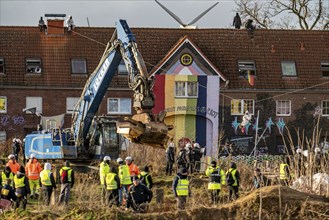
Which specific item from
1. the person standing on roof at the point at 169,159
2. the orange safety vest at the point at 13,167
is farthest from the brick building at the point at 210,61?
the orange safety vest at the point at 13,167

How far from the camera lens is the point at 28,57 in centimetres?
6738

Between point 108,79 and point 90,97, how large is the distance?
1.44 meters

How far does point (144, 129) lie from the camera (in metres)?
32.1

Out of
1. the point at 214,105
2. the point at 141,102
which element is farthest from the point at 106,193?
the point at 214,105

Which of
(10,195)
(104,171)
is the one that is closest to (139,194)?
(10,195)

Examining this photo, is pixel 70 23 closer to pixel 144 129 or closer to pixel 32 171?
pixel 32 171

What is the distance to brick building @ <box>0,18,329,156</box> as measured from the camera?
218ft

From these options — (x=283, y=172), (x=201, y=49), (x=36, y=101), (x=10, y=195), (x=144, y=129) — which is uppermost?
(x=201, y=49)

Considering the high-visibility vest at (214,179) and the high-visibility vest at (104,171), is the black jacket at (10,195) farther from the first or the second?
the high-visibility vest at (214,179)

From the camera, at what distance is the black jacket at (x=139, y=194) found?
32812 millimetres

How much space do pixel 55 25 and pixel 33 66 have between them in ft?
10.9

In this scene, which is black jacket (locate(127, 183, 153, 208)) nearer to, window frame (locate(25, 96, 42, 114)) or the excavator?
the excavator

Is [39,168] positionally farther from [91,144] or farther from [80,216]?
[80,216]

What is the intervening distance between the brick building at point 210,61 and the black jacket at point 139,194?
1309 inches
